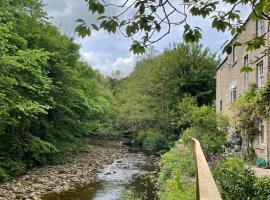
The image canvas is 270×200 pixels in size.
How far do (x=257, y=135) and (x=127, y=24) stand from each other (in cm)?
1530

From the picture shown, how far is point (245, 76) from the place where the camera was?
20.4 metres

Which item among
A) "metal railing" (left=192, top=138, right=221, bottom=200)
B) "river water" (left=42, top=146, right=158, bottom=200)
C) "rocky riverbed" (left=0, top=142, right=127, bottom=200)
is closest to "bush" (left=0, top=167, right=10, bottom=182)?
"rocky riverbed" (left=0, top=142, right=127, bottom=200)

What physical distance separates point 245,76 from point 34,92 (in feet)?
36.9

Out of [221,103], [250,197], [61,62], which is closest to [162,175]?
[250,197]

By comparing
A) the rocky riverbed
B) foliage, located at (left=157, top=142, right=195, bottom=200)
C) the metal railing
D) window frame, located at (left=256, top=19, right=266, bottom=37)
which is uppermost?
window frame, located at (left=256, top=19, right=266, bottom=37)

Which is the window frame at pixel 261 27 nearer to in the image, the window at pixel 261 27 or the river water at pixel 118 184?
the window at pixel 261 27

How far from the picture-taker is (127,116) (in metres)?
39.4

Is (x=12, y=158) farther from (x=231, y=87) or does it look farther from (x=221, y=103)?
(x=221, y=103)

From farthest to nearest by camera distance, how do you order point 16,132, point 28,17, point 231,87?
point 231,87 < point 28,17 < point 16,132

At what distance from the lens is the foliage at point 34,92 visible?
1620 cm

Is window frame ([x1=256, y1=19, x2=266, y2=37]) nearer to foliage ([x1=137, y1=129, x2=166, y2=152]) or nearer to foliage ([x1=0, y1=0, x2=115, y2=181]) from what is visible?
foliage ([x1=0, y1=0, x2=115, y2=181])

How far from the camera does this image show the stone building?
15930 millimetres

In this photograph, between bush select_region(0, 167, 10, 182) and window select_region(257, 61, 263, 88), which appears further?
window select_region(257, 61, 263, 88)

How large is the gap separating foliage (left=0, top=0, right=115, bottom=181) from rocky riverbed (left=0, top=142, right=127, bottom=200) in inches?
29.6
